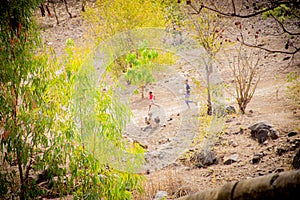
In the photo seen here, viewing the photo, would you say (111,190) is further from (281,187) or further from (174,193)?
(281,187)

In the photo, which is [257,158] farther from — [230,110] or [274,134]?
[230,110]

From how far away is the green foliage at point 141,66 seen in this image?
44.0 feet

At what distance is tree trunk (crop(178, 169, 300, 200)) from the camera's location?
5.89ft

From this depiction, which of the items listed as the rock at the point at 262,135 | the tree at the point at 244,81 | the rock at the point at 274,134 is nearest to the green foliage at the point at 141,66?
the tree at the point at 244,81

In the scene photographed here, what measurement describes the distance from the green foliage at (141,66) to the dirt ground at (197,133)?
0.70 meters

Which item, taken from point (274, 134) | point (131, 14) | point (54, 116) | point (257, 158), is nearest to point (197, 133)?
point (274, 134)

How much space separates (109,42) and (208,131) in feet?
23.3

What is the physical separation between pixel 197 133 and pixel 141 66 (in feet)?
16.1

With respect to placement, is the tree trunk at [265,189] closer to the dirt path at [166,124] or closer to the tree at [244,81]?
the dirt path at [166,124]

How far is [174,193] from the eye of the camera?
23.1 feet

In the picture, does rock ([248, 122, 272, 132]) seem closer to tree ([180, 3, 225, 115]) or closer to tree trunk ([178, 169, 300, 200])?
tree ([180, 3, 225, 115])

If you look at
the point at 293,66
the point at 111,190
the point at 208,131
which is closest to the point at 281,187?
the point at 111,190

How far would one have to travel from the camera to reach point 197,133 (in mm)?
9984

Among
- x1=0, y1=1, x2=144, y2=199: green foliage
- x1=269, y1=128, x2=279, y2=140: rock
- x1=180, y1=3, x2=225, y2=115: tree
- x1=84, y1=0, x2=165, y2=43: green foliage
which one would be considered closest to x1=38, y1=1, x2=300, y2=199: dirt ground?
x1=269, y1=128, x2=279, y2=140: rock
